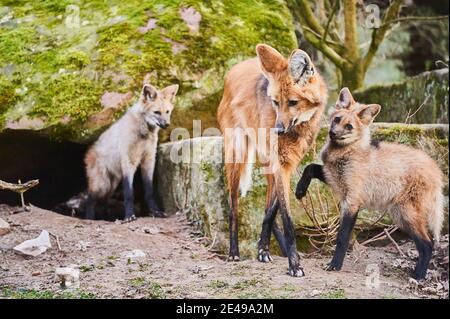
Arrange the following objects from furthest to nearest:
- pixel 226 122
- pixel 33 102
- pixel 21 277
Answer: pixel 33 102 → pixel 226 122 → pixel 21 277

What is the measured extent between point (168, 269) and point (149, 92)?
187cm

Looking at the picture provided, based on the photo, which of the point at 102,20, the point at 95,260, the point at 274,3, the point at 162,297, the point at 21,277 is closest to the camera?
the point at 162,297

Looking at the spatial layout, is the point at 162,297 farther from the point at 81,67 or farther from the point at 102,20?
the point at 102,20

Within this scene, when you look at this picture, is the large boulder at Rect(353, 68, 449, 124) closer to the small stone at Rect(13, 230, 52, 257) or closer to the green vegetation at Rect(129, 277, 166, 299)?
the green vegetation at Rect(129, 277, 166, 299)

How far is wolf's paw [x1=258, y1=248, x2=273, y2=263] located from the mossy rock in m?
1.74

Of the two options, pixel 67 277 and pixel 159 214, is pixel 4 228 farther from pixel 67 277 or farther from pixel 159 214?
pixel 159 214

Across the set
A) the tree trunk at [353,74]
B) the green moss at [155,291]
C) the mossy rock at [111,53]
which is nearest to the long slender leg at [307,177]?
the green moss at [155,291]

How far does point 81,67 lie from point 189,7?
116 centimetres

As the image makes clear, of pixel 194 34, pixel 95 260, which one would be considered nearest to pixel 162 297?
pixel 95 260

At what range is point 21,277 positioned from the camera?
13.4 ft

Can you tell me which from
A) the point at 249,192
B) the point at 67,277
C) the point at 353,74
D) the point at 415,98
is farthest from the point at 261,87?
the point at 353,74

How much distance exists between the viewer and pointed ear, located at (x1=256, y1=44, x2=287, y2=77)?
4188 millimetres

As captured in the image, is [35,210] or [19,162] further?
[19,162]

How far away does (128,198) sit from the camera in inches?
223
